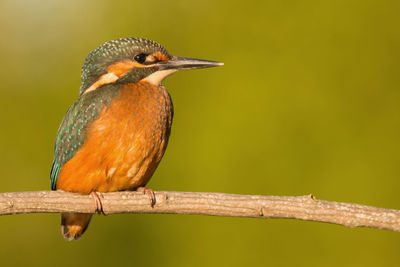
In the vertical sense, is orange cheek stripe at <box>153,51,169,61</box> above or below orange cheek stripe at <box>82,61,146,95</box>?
above

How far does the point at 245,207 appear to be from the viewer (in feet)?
10.9

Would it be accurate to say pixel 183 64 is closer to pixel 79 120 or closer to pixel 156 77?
pixel 156 77

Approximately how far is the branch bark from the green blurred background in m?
2.78

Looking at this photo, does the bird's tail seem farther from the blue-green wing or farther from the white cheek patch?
the white cheek patch

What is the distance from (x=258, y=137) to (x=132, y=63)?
2.62 m

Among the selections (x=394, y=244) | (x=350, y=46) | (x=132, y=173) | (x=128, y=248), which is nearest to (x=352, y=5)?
(x=350, y=46)

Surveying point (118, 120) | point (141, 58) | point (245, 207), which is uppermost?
point (141, 58)

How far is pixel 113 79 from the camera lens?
412cm

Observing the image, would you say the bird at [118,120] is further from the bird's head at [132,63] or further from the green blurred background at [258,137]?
the green blurred background at [258,137]

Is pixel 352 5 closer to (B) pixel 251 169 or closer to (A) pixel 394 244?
(B) pixel 251 169

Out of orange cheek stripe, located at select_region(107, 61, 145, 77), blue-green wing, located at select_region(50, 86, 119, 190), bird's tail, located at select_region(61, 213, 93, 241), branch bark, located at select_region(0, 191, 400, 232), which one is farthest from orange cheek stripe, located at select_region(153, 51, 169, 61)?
bird's tail, located at select_region(61, 213, 93, 241)

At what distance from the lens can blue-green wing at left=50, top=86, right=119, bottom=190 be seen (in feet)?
13.1

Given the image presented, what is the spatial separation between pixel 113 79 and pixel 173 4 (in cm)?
377

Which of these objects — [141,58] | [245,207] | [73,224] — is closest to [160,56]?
[141,58]
